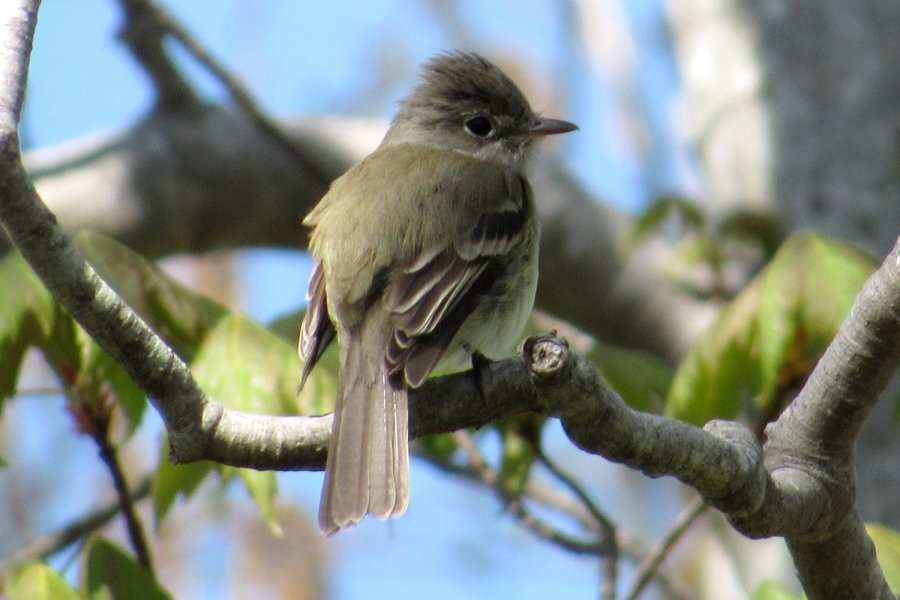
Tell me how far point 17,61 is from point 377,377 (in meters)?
1.23

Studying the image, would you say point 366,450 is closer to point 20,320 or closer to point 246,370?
point 246,370

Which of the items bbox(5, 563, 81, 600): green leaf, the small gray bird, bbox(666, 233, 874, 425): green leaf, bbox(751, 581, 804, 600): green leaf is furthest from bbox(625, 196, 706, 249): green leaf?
bbox(5, 563, 81, 600): green leaf

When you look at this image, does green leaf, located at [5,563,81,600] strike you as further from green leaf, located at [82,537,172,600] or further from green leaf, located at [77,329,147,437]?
green leaf, located at [77,329,147,437]

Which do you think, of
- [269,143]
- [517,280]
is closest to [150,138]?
[269,143]

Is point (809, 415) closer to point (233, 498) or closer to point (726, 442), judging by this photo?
point (726, 442)

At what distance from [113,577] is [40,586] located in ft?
0.72

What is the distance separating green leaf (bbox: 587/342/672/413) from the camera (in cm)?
402

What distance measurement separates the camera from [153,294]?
337cm

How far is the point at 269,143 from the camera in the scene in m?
5.50

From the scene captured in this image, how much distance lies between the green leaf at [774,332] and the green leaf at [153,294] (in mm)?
1389

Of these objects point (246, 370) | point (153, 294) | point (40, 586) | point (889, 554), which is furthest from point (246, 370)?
point (889, 554)

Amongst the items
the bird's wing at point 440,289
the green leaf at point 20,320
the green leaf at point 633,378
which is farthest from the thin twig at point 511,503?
the green leaf at point 20,320

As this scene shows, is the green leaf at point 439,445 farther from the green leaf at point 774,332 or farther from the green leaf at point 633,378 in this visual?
the green leaf at point 774,332

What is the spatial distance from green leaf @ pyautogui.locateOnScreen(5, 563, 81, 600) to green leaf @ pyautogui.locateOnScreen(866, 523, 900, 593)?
197cm
